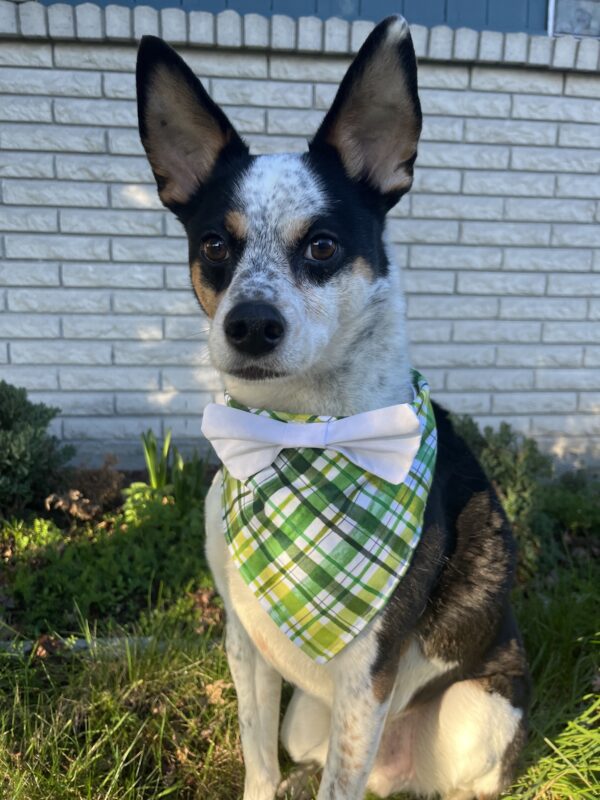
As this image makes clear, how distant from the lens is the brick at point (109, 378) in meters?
4.50

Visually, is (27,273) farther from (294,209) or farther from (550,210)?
(550,210)

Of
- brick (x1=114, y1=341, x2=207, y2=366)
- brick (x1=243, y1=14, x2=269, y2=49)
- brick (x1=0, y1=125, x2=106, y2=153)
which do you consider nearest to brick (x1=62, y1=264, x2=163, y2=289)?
brick (x1=114, y1=341, x2=207, y2=366)

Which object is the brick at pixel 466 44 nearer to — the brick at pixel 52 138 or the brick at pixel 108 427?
the brick at pixel 52 138

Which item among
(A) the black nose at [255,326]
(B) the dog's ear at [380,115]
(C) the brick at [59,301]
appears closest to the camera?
(A) the black nose at [255,326]

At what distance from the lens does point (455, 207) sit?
181 inches

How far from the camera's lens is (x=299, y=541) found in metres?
1.67

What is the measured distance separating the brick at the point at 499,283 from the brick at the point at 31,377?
299 cm

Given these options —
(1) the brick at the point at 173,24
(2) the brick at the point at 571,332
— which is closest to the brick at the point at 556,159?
(2) the brick at the point at 571,332

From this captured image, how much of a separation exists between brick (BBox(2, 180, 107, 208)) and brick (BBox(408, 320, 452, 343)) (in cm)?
235

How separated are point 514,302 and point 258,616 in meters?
3.73

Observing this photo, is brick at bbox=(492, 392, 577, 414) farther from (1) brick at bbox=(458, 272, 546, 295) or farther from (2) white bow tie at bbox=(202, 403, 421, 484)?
(2) white bow tie at bbox=(202, 403, 421, 484)

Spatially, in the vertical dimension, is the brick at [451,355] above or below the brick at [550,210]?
below

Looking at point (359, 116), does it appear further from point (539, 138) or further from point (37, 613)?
point (539, 138)

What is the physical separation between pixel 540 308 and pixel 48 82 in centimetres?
374
